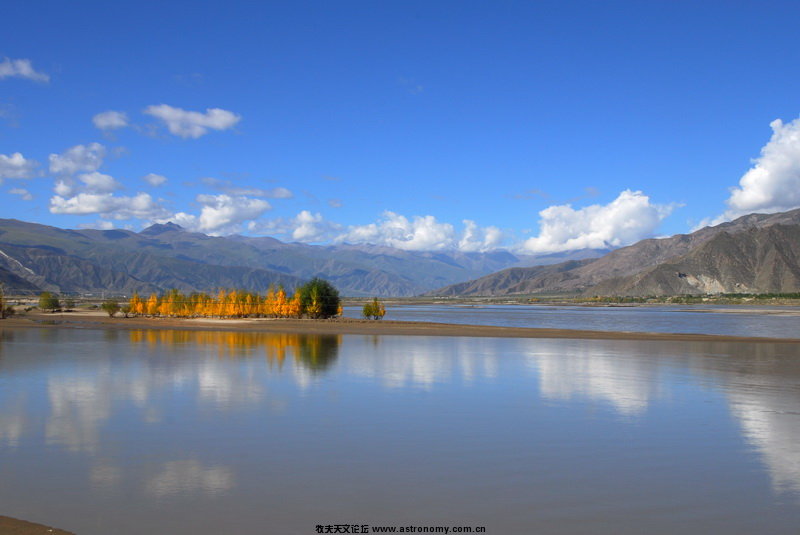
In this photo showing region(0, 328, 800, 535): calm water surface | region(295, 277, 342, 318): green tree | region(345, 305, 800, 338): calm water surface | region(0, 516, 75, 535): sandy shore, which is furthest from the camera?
region(295, 277, 342, 318): green tree

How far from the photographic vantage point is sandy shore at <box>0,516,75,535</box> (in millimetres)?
11281

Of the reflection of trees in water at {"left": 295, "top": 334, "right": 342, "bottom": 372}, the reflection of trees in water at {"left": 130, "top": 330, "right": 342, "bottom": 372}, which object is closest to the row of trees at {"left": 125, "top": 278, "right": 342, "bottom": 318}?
the reflection of trees in water at {"left": 130, "top": 330, "right": 342, "bottom": 372}

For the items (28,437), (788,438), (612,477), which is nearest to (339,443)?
(612,477)

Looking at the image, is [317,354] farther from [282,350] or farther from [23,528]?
[23,528]

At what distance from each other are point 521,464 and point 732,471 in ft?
16.2

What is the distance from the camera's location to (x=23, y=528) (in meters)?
11.5

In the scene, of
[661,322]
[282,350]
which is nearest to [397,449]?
[282,350]

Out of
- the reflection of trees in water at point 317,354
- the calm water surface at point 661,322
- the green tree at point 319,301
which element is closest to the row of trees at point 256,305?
the green tree at point 319,301

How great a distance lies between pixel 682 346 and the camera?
56.6 meters

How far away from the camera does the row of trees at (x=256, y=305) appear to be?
11275cm

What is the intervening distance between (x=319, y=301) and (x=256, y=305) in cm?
2666

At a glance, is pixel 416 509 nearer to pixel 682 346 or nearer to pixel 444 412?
pixel 444 412

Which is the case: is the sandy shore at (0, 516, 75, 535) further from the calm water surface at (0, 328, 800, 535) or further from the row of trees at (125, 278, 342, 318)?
the row of trees at (125, 278, 342, 318)

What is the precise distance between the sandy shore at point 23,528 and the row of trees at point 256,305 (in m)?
99.6
